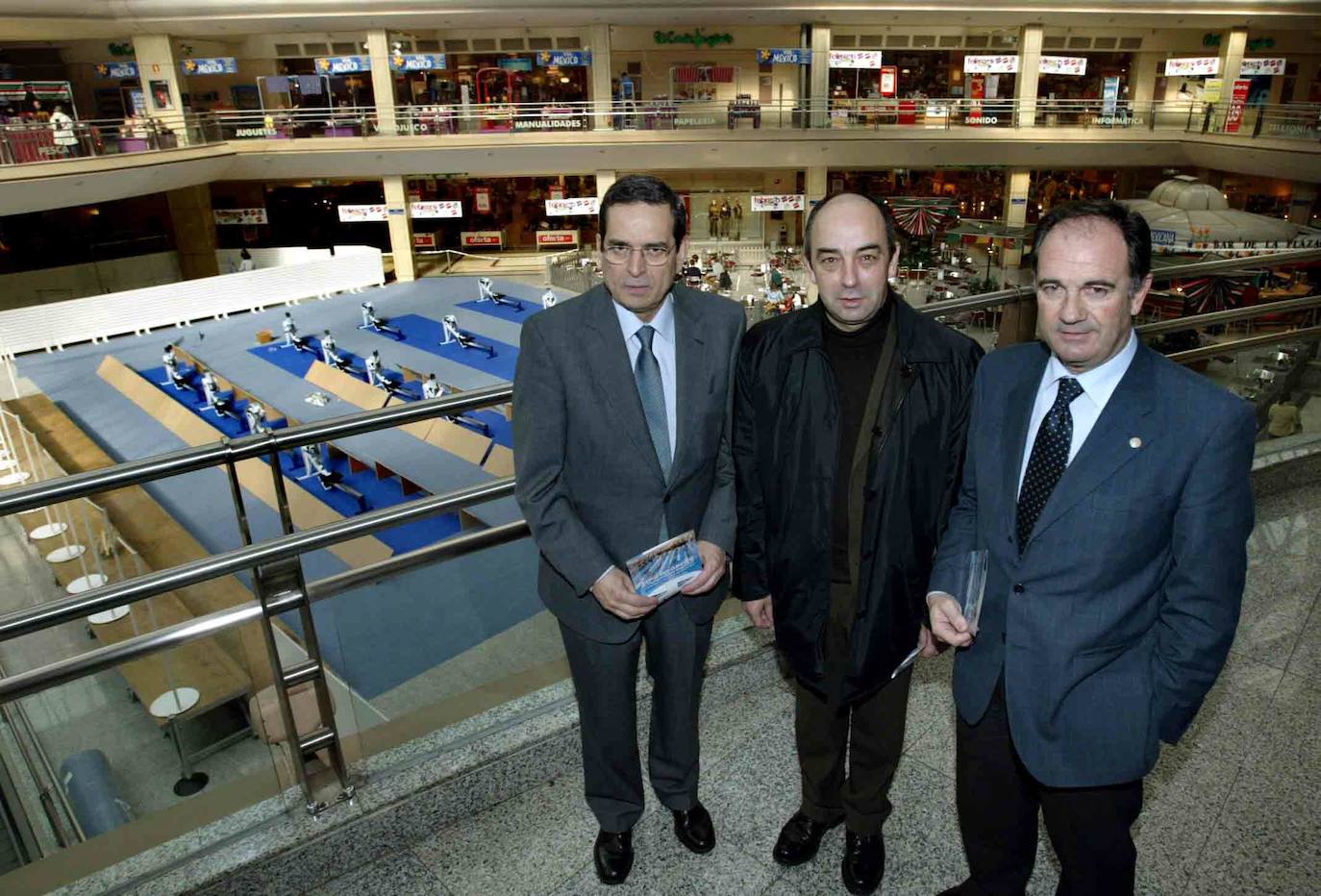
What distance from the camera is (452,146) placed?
2052 centimetres

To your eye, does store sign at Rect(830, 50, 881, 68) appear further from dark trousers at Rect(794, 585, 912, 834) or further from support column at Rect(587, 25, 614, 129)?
dark trousers at Rect(794, 585, 912, 834)

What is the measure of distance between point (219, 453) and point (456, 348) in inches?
561

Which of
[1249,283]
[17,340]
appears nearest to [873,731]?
[1249,283]

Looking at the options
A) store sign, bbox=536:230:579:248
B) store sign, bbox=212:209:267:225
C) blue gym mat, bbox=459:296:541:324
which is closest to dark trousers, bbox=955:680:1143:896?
blue gym mat, bbox=459:296:541:324

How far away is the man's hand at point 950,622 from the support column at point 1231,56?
25649 millimetres

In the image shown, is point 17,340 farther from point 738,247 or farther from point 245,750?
point 245,750

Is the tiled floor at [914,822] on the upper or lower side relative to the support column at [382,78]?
lower

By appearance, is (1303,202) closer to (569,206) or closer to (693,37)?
(693,37)

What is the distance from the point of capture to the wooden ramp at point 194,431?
7.95 meters

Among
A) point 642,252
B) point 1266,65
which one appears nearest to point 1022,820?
point 642,252

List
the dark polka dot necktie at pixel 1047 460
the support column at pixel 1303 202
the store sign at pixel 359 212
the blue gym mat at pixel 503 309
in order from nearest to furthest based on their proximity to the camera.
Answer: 1. the dark polka dot necktie at pixel 1047 460
2. the blue gym mat at pixel 503 309
3. the support column at pixel 1303 202
4. the store sign at pixel 359 212

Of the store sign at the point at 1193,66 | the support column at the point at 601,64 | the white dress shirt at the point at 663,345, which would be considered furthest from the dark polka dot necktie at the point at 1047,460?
the store sign at the point at 1193,66

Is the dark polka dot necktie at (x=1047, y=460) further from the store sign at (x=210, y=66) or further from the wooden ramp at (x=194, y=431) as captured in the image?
the store sign at (x=210, y=66)

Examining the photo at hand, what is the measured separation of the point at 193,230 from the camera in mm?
23062
